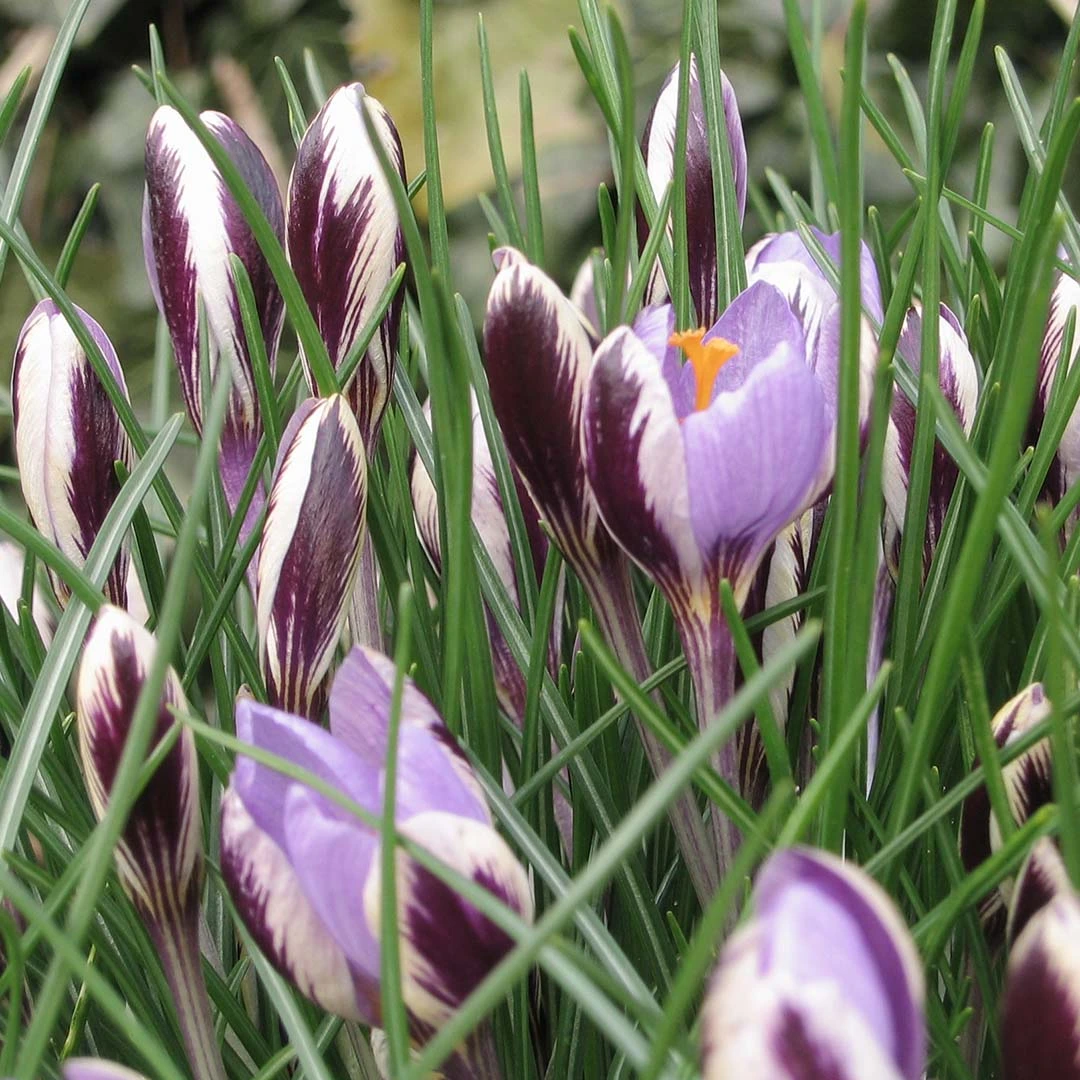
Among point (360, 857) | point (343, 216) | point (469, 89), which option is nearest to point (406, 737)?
point (360, 857)

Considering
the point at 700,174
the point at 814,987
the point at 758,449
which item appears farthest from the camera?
the point at 700,174

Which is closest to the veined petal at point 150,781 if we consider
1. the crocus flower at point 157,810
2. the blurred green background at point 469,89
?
the crocus flower at point 157,810

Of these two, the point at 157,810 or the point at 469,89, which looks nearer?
the point at 157,810

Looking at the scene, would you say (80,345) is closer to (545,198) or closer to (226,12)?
(545,198)

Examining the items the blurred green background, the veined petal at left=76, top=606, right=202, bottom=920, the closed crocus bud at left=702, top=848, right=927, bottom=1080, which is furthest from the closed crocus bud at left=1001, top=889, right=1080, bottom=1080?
the blurred green background

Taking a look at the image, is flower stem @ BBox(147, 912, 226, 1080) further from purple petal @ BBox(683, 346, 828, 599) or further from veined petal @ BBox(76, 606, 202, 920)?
purple petal @ BBox(683, 346, 828, 599)

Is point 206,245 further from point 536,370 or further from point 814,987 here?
point 814,987

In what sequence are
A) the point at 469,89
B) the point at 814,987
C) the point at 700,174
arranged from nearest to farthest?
the point at 814,987
the point at 700,174
the point at 469,89
